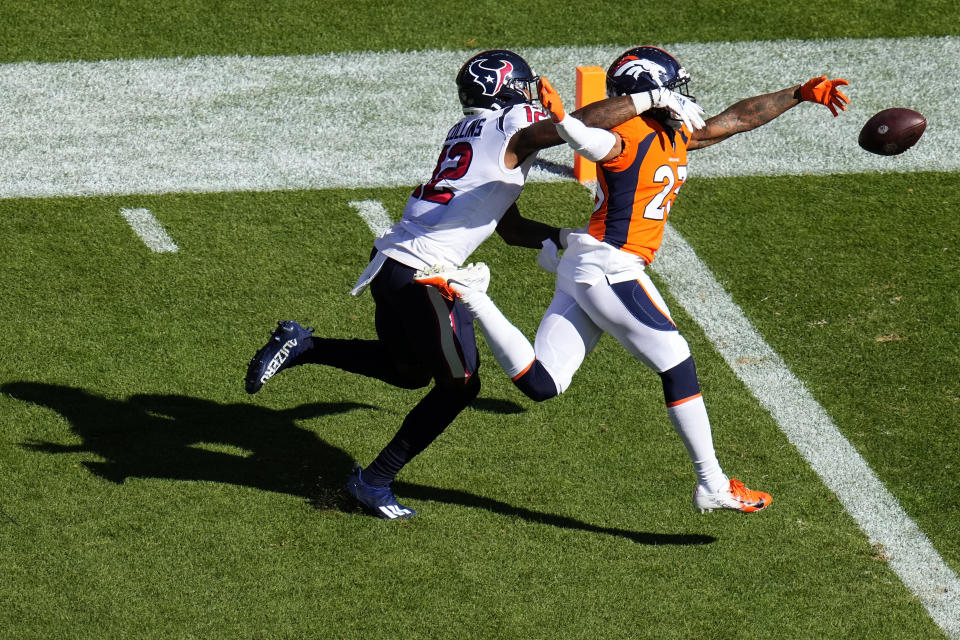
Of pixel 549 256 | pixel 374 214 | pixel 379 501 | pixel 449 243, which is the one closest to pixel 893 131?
pixel 549 256

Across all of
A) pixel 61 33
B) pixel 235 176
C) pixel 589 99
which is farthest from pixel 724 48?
pixel 61 33

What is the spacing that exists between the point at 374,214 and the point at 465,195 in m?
3.16

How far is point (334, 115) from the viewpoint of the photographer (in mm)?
9734

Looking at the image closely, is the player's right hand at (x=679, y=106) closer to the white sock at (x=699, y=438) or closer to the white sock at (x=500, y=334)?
the white sock at (x=500, y=334)

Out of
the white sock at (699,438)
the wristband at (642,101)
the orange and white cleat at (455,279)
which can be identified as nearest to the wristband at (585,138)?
the wristband at (642,101)

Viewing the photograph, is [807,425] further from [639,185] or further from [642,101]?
[642,101]

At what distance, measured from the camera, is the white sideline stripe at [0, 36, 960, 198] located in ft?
29.3

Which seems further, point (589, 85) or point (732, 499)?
point (589, 85)

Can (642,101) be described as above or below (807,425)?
above

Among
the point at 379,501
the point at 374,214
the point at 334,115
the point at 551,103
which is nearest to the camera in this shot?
the point at 551,103

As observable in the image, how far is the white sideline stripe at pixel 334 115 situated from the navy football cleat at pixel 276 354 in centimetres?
310

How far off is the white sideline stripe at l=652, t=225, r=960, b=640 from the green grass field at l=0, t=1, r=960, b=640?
8cm

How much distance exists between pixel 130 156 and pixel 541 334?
15.1 ft

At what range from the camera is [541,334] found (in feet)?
18.6
